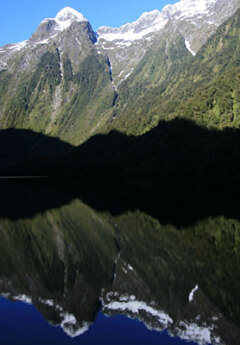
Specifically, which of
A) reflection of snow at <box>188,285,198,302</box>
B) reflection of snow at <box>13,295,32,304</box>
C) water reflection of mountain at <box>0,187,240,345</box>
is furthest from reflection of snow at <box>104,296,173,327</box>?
reflection of snow at <box>13,295,32,304</box>

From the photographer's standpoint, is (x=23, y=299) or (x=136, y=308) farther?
(x=23, y=299)

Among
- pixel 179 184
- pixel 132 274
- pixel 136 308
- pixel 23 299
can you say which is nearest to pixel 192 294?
pixel 136 308

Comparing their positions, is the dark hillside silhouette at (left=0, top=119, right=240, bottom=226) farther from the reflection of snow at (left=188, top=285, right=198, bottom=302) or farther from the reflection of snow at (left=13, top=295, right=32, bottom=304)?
the reflection of snow at (left=13, top=295, right=32, bottom=304)

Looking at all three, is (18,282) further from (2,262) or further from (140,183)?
(140,183)

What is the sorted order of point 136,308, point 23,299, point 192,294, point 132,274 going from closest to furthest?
1. point 136,308
2. point 192,294
3. point 23,299
4. point 132,274

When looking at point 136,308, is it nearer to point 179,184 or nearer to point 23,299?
point 23,299

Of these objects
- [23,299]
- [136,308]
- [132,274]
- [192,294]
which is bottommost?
[23,299]

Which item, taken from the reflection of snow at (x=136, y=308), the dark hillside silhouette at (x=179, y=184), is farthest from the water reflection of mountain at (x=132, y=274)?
the dark hillside silhouette at (x=179, y=184)

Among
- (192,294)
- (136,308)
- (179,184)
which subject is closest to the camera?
(136,308)

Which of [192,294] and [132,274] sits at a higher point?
[192,294]
